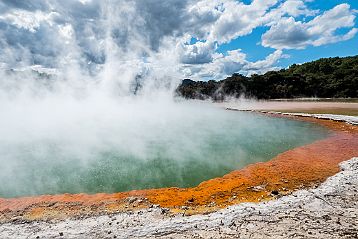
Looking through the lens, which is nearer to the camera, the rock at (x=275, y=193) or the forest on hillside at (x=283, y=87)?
the rock at (x=275, y=193)

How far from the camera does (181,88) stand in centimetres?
7612

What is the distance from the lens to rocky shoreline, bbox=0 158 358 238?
6.61 meters

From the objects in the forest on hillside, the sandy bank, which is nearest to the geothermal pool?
the sandy bank

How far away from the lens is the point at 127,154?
49.9ft

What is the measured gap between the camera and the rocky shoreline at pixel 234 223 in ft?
21.7

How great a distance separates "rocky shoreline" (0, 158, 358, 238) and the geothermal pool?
308 centimetres

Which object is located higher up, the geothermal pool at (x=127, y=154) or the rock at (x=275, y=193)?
the rock at (x=275, y=193)

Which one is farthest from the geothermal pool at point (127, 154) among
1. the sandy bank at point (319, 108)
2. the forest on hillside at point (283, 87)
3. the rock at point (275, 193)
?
the forest on hillside at point (283, 87)

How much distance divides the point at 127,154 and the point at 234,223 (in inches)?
358

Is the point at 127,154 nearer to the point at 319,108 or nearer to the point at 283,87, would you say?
Result: the point at 319,108

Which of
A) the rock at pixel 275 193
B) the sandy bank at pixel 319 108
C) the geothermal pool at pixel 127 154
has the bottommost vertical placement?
the geothermal pool at pixel 127 154

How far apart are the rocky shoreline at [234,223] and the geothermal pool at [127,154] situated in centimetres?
308

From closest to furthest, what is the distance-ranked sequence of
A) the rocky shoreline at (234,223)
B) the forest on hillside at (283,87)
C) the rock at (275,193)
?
the rocky shoreline at (234,223) → the rock at (275,193) → the forest on hillside at (283,87)

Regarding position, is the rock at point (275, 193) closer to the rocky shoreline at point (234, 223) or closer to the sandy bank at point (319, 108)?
the rocky shoreline at point (234, 223)
